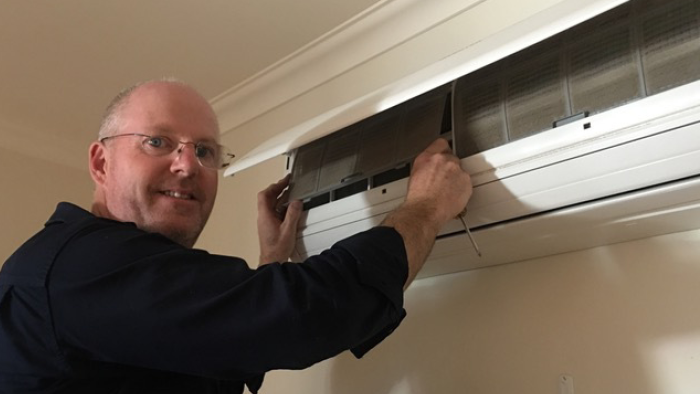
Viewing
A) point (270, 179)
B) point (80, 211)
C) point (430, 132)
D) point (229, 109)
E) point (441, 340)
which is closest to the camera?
point (80, 211)

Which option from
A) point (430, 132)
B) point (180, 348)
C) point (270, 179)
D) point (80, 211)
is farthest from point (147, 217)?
point (270, 179)

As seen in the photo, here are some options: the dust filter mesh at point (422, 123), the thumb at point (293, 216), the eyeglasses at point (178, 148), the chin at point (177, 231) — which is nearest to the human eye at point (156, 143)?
the eyeglasses at point (178, 148)

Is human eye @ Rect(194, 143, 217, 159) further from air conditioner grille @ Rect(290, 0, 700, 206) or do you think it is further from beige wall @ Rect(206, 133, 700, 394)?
beige wall @ Rect(206, 133, 700, 394)

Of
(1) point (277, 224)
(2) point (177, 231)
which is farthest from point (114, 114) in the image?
(1) point (277, 224)

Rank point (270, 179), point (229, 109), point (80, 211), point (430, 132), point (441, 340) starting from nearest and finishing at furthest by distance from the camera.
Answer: point (80, 211)
point (430, 132)
point (441, 340)
point (270, 179)
point (229, 109)

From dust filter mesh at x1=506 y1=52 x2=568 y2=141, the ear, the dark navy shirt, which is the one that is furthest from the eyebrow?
dust filter mesh at x1=506 y1=52 x2=568 y2=141

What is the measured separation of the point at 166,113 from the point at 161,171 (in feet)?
0.32

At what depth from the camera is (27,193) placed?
2.02 meters

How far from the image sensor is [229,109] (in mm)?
1794

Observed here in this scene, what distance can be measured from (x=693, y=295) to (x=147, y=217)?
79cm

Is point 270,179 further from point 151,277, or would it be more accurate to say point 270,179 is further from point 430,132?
point 151,277

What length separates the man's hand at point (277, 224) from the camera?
108cm

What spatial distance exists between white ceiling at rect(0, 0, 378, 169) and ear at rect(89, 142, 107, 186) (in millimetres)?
537

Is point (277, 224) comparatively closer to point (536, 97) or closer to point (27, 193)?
point (536, 97)
